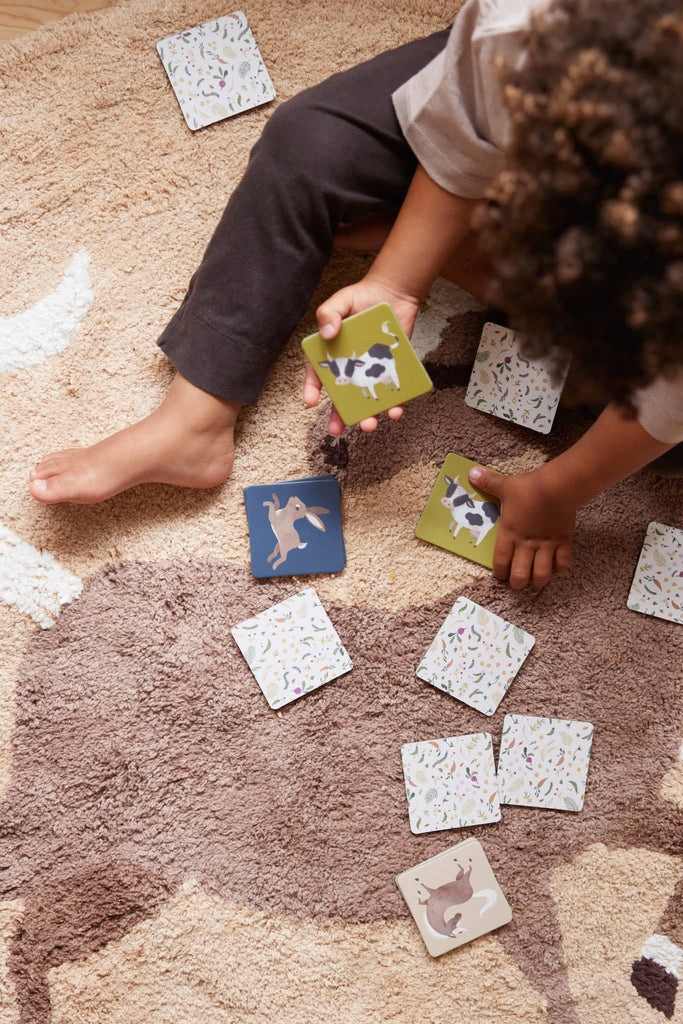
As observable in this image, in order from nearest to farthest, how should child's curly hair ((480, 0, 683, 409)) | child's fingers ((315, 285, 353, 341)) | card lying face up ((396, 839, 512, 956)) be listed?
child's curly hair ((480, 0, 683, 409)) < child's fingers ((315, 285, 353, 341)) < card lying face up ((396, 839, 512, 956))

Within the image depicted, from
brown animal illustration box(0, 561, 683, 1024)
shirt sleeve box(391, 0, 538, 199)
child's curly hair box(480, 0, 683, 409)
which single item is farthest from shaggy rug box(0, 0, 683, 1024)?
child's curly hair box(480, 0, 683, 409)

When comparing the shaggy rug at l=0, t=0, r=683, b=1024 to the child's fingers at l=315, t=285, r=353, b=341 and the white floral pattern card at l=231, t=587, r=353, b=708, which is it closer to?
the white floral pattern card at l=231, t=587, r=353, b=708

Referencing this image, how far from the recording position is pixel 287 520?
3.09 ft

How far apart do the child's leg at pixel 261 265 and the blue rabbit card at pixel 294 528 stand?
0.08m

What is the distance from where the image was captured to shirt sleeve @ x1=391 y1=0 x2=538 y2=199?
669 mm

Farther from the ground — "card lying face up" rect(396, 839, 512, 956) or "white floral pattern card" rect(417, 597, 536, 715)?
"white floral pattern card" rect(417, 597, 536, 715)

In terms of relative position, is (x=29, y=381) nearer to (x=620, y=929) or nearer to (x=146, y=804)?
(x=146, y=804)

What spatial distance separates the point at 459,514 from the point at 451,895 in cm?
44

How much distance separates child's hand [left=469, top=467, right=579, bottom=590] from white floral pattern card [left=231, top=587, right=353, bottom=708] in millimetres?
224

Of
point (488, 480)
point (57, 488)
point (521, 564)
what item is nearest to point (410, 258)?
point (488, 480)

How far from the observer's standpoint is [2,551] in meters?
0.95

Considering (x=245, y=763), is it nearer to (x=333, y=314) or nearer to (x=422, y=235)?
(x=333, y=314)

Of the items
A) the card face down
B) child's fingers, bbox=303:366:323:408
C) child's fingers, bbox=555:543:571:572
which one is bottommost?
child's fingers, bbox=555:543:571:572

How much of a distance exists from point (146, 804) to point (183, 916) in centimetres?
14
